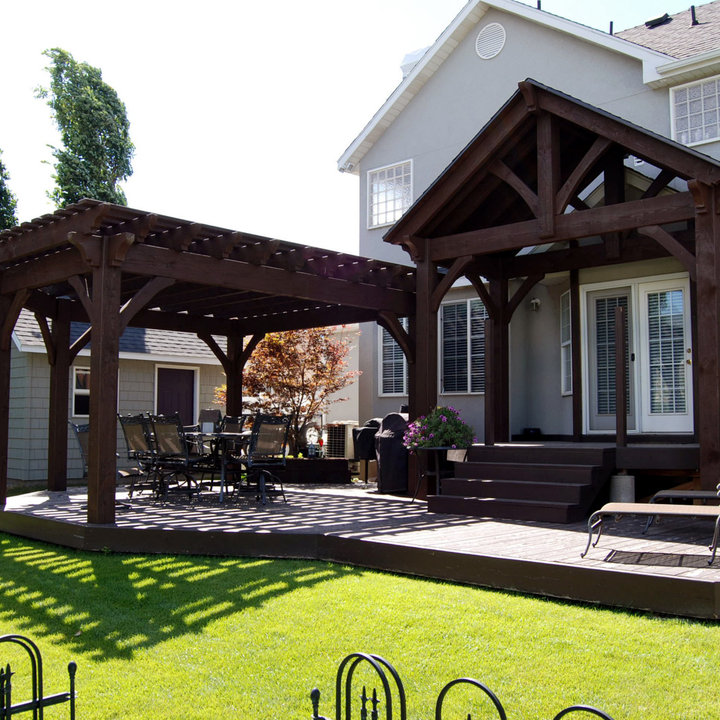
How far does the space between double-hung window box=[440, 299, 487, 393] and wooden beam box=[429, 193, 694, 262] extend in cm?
407

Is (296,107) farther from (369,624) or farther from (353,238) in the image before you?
(369,624)

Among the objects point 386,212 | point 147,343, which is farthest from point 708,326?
point 147,343

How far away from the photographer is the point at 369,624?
510cm

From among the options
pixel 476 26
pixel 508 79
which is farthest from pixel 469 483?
pixel 476 26

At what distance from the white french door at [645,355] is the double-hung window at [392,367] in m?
4.71

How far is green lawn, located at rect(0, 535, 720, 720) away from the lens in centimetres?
393

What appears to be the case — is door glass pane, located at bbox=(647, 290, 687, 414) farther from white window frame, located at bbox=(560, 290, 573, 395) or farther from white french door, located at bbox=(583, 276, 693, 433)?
white window frame, located at bbox=(560, 290, 573, 395)

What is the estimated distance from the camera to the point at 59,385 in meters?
11.3

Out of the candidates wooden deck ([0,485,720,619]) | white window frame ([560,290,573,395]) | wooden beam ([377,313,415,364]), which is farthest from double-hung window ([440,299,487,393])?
wooden deck ([0,485,720,619])

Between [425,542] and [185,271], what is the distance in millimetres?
4179

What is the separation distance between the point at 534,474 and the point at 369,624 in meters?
4.30

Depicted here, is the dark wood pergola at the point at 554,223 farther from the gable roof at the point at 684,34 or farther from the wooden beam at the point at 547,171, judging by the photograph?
the gable roof at the point at 684,34

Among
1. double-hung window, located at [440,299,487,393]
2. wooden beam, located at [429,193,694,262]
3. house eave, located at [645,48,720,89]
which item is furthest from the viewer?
double-hung window, located at [440,299,487,393]

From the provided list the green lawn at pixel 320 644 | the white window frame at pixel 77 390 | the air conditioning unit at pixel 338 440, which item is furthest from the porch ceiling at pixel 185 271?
the air conditioning unit at pixel 338 440
